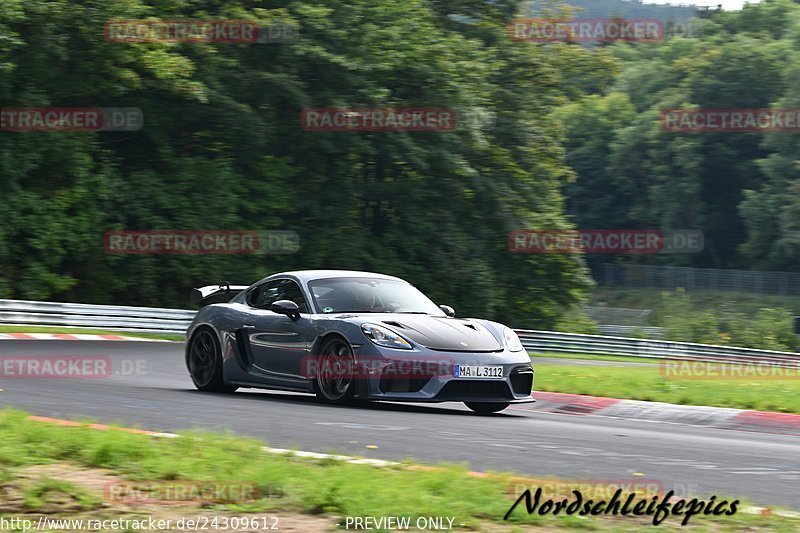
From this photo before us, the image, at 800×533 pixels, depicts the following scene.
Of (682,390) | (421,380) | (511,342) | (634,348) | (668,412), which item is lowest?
(634,348)

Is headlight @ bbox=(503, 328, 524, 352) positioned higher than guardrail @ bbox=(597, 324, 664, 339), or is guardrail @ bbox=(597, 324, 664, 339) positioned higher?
headlight @ bbox=(503, 328, 524, 352)

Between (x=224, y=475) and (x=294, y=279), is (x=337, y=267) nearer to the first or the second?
(x=294, y=279)

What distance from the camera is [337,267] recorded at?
127 feet

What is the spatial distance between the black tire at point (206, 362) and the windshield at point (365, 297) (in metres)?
1.34

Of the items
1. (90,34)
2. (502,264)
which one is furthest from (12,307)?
(502,264)

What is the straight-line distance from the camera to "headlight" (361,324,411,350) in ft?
38.1

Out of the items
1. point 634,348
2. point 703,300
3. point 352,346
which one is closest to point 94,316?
point 352,346

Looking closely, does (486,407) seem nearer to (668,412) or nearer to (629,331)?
(668,412)

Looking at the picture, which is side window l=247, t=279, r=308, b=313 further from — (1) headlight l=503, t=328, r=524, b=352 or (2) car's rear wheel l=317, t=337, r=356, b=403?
(1) headlight l=503, t=328, r=524, b=352

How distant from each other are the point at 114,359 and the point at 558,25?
30725 mm

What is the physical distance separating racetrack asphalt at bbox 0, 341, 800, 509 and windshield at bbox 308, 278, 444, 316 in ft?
3.15

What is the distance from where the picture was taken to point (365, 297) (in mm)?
12797

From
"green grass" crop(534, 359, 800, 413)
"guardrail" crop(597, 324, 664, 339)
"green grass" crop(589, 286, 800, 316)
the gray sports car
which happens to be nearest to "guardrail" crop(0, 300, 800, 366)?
"guardrail" crop(597, 324, 664, 339)

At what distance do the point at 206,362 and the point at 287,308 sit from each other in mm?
1614
